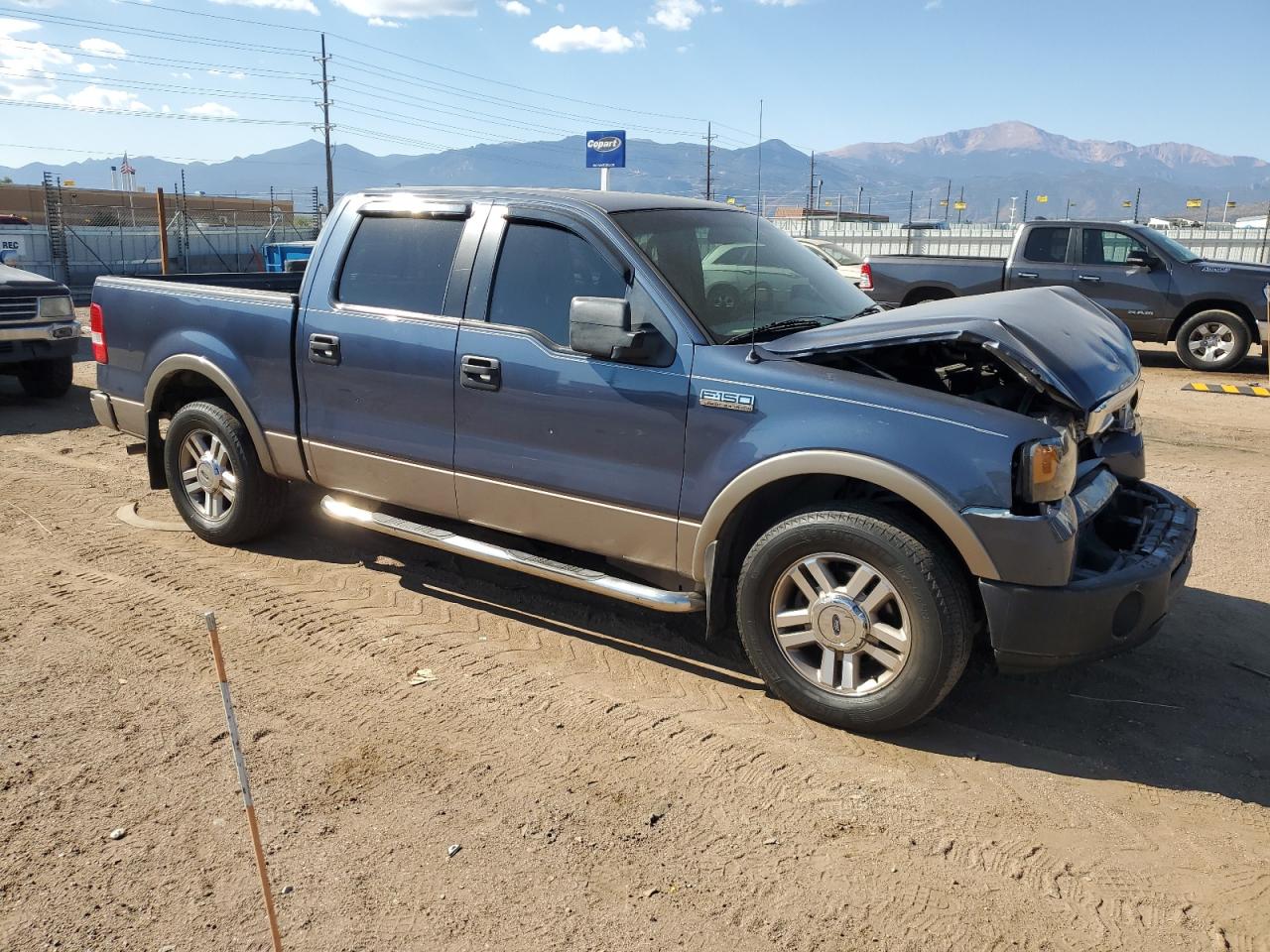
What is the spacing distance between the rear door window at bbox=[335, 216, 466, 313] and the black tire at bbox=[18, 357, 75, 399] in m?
7.02

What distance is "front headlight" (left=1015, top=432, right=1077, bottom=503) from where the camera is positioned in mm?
3428

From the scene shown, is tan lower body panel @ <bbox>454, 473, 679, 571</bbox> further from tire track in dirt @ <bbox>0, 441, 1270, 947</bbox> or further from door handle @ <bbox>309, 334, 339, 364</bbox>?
door handle @ <bbox>309, 334, 339, 364</bbox>

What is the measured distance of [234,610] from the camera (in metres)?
5.07

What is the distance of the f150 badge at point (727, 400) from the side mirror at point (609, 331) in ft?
0.98

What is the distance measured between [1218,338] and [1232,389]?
1.58 metres

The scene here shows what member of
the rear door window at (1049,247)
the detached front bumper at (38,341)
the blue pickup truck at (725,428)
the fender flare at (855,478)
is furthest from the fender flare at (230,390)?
the rear door window at (1049,247)

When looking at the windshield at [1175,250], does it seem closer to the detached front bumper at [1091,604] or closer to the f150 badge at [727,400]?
the detached front bumper at [1091,604]

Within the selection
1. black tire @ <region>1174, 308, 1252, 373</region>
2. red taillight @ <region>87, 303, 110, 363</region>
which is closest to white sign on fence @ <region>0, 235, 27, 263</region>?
red taillight @ <region>87, 303, 110, 363</region>

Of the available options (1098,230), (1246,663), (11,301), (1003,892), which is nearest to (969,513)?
(1003,892)

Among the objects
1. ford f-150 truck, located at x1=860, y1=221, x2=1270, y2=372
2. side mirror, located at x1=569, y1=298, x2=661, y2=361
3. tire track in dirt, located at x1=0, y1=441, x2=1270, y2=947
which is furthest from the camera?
ford f-150 truck, located at x1=860, y1=221, x2=1270, y2=372

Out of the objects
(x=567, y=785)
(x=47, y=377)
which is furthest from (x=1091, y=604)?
(x=47, y=377)

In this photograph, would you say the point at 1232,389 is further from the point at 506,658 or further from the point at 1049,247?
the point at 506,658

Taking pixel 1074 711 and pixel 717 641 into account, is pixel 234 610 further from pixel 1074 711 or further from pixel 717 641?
pixel 1074 711

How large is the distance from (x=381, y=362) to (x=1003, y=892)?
3.42 metres
